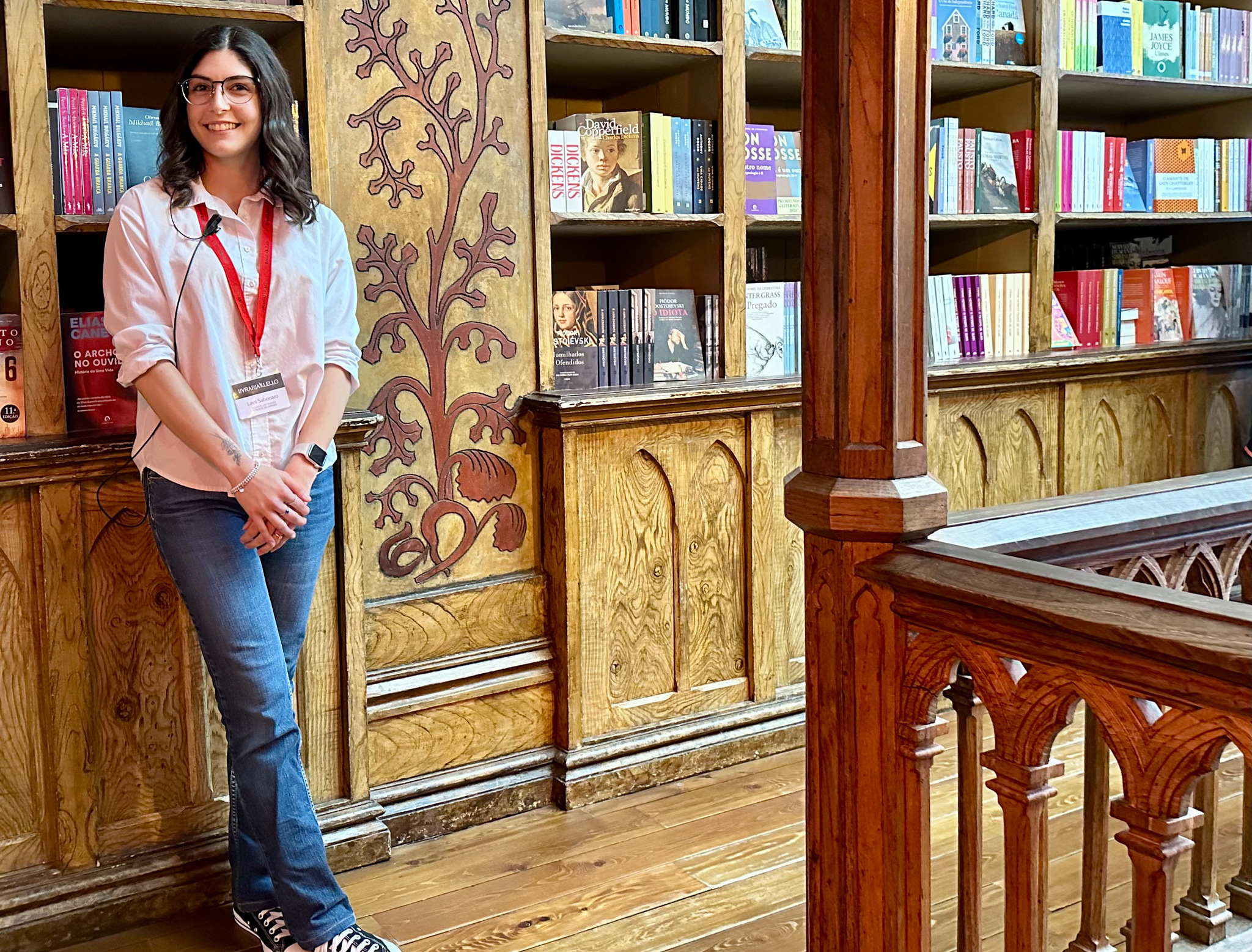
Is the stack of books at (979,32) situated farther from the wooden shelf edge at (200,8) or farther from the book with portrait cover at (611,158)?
the wooden shelf edge at (200,8)

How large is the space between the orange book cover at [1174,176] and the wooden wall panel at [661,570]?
179cm

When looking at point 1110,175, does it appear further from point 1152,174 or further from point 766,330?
point 766,330

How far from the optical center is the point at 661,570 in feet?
9.89

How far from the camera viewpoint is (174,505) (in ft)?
6.83

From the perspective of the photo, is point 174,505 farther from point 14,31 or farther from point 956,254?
point 956,254

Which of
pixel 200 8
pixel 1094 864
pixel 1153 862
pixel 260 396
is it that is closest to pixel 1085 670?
pixel 1153 862

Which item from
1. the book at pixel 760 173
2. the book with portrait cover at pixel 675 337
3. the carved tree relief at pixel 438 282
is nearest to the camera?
the carved tree relief at pixel 438 282

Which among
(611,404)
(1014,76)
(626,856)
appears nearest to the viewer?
(626,856)

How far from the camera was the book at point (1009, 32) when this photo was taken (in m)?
3.50

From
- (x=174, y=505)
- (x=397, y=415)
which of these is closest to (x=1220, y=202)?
(x=397, y=415)

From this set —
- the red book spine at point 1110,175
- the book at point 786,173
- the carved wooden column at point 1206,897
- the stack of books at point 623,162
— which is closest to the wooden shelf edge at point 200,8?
the stack of books at point 623,162

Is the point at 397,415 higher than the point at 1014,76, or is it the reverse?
the point at 1014,76

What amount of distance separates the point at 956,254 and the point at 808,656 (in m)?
2.62

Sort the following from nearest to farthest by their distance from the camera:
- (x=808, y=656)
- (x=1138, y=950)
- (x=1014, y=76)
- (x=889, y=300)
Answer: (x=1138, y=950) → (x=889, y=300) → (x=808, y=656) → (x=1014, y=76)
